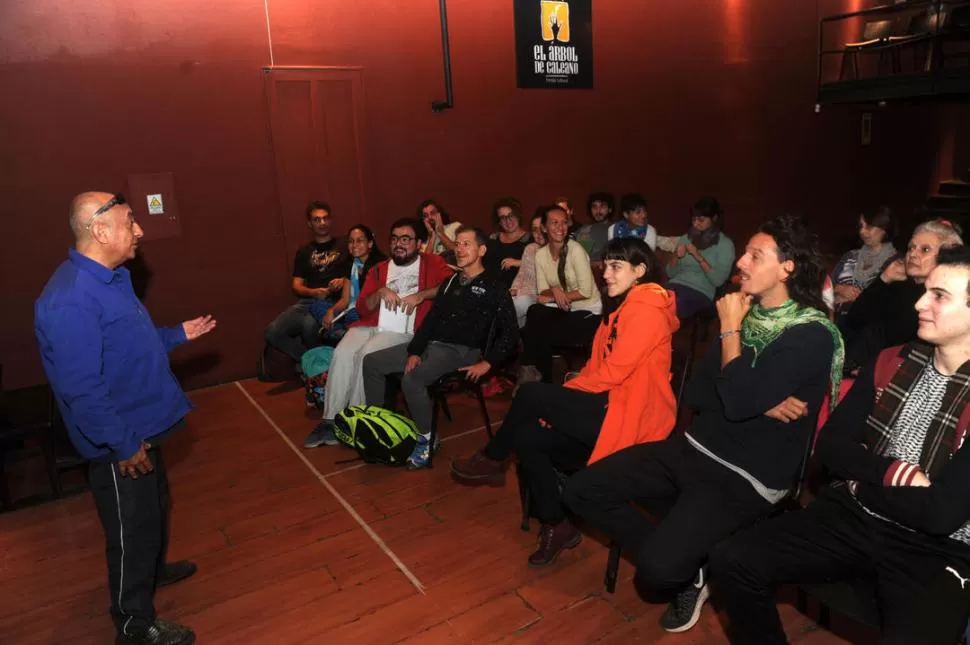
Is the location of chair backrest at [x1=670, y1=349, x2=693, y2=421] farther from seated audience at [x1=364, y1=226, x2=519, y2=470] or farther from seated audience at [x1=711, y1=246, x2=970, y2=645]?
seated audience at [x1=364, y1=226, x2=519, y2=470]

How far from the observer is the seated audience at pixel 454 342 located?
415 centimetres

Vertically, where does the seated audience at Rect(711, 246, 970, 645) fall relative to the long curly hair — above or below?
below

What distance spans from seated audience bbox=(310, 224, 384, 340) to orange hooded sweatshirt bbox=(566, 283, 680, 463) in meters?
2.74

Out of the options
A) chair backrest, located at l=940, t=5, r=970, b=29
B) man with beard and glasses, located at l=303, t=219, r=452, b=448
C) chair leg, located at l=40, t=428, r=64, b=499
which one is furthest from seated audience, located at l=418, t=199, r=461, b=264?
chair backrest, located at l=940, t=5, r=970, b=29

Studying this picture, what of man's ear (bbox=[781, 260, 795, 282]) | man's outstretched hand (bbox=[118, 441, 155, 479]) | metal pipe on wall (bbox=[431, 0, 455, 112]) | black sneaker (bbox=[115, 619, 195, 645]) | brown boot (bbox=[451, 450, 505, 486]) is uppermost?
metal pipe on wall (bbox=[431, 0, 455, 112])

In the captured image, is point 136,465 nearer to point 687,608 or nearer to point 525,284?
point 687,608

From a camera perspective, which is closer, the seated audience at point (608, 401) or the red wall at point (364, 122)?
the seated audience at point (608, 401)

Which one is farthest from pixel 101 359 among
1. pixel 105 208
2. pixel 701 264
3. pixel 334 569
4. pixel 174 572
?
pixel 701 264

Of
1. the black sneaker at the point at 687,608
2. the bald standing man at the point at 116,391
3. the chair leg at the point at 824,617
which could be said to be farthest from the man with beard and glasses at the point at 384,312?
the chair leg at the point at 824,617

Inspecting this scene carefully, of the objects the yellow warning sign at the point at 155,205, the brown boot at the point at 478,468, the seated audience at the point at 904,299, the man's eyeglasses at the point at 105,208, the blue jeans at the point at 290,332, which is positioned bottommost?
the brown boot at the point at 478,468

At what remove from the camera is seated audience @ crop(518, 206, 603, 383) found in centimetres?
489

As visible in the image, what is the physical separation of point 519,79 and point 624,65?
1.34 m

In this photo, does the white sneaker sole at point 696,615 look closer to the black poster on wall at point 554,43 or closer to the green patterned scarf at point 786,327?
the green patterned scarf at point 786,327

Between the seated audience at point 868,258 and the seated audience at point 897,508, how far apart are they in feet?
7.40
